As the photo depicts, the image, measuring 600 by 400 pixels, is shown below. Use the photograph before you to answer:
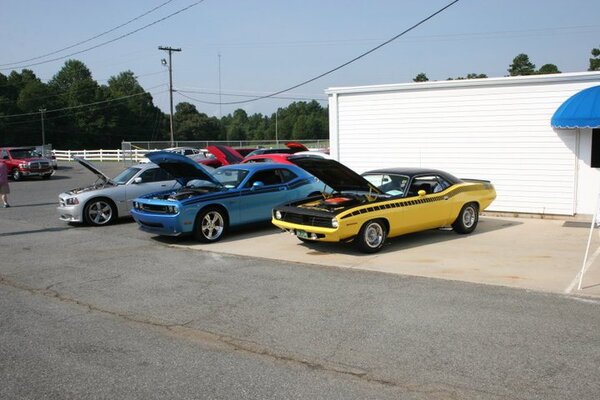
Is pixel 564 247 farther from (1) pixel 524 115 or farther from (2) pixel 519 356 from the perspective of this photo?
(2) pixel 519 356

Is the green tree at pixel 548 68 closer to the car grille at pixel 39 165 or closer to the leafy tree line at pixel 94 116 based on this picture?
the leafy tree line at pixel 94 116

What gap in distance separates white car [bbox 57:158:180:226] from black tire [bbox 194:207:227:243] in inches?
94.5

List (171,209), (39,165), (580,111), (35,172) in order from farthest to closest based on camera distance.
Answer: (39,165) < (35,172) < (580,111) < (171,209)

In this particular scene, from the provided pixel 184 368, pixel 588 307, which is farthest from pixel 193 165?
pixel 588 307

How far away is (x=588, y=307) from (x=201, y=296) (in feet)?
14.7

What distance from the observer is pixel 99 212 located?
13.0 metres

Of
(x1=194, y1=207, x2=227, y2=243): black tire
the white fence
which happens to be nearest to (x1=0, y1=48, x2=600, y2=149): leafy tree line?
the white fence

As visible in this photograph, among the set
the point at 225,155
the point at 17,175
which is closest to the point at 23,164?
the point at 17,175

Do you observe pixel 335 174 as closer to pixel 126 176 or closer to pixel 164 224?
pixel 164 224

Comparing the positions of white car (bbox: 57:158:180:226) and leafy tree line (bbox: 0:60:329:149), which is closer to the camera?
white car (bbox: 57:158:180:226)

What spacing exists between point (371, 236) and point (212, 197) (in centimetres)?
322

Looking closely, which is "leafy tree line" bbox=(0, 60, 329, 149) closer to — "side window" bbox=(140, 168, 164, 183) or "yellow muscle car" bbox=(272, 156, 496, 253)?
"side window" bbox=(140, 168, 164, 183)

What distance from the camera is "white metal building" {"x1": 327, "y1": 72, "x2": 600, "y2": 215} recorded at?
12523mm

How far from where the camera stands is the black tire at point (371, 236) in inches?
351
